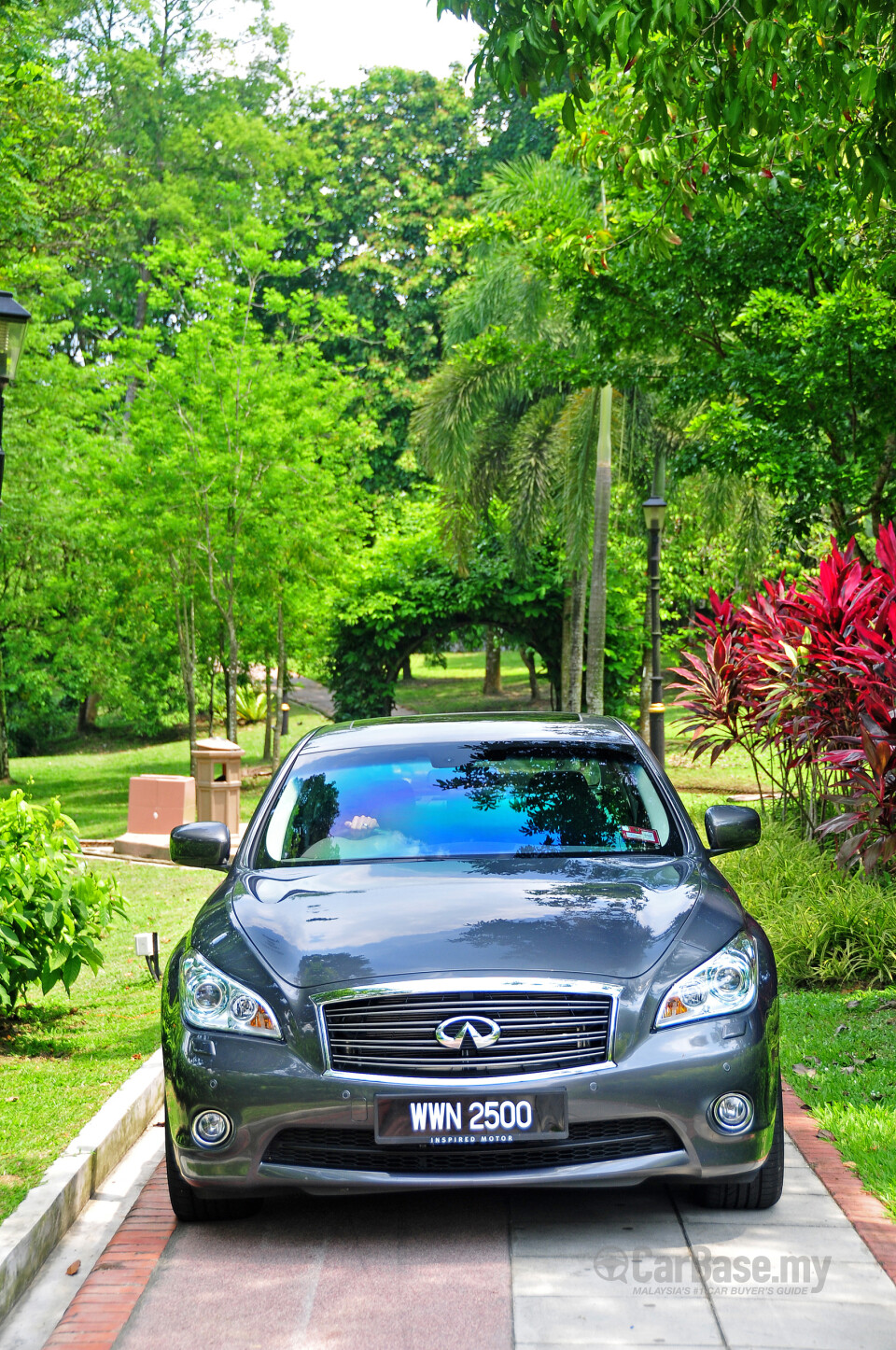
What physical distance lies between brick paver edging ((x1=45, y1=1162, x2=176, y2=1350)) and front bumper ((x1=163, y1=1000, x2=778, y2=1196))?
298 mm

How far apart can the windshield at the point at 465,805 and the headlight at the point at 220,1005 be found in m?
0.81

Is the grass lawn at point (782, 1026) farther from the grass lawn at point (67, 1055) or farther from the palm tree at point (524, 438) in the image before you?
the palm tree at point (524, 438)

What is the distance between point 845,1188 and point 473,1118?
1517 millimetres

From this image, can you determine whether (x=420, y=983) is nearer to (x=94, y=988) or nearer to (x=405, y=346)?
(x=94, y=988)

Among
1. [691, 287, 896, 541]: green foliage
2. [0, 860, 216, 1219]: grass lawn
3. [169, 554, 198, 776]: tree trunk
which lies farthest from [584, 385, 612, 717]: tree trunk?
[0, 860, 216, 1219]: grass lawn

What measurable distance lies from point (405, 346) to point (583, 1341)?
39.7 m

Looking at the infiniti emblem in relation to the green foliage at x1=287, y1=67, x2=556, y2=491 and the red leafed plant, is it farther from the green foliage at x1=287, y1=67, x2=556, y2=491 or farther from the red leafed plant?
the green foliage at x1=287, y1=67, x2=556, y2=491

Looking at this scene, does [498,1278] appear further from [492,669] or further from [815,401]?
[492,669]

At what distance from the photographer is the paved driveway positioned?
355cm

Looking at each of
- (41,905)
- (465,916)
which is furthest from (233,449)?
(465,916)

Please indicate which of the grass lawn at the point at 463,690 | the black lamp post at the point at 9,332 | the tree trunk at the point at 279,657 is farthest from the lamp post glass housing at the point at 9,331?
the grass lawn at the point at 463,690

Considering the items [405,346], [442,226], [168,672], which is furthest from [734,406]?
[405,346]

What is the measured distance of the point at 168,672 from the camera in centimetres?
3067

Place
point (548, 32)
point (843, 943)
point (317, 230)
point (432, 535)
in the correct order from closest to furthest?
point (548, 32), point (843, 943), point (432, 535), point (317, 230)
